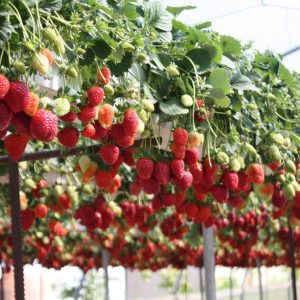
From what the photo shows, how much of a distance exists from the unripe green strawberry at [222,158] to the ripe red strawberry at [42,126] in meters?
1.23

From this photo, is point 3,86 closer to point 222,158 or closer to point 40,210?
point 222,158

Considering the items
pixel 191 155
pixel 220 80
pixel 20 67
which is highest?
pixel 220 80

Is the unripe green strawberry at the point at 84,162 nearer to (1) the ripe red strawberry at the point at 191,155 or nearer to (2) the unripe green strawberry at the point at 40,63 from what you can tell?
(1) the ripe red strawberry at the point at 191,155

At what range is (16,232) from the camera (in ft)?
10.2

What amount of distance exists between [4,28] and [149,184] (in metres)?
1.05

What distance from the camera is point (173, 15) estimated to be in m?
2.83

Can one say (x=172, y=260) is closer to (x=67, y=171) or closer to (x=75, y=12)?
(x=67, y=171)

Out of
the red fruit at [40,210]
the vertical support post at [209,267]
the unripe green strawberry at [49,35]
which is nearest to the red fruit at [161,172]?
the unripe green strawberry at [49,35]

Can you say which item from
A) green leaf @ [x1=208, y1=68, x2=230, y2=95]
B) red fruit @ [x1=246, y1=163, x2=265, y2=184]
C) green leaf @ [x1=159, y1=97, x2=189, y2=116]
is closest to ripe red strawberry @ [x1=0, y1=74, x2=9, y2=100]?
green leaf @ [x1=159, y1=97, x2=189, y2=116]

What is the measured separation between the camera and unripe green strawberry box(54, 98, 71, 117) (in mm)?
2055

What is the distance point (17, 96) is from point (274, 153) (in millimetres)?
1725

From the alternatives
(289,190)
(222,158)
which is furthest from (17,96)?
(289,190)

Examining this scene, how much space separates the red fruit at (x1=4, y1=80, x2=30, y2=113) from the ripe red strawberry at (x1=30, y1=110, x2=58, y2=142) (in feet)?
0.20

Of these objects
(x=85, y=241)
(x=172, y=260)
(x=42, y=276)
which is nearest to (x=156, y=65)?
(x=42, y=276)
